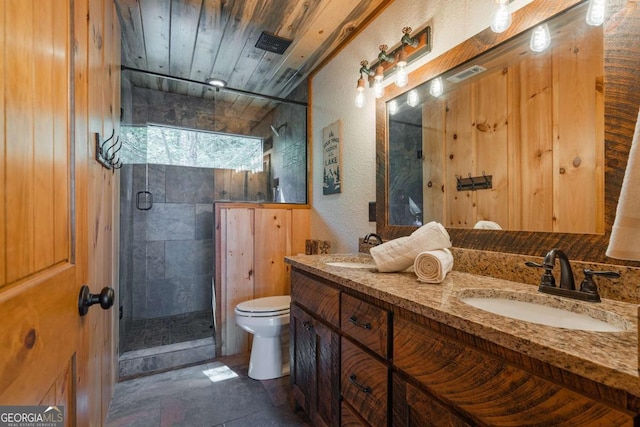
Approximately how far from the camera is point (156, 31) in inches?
Answer: 79.5

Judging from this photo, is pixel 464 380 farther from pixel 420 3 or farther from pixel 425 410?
pixel 420 3

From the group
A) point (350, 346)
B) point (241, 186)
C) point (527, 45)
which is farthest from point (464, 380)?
point (241, 186)

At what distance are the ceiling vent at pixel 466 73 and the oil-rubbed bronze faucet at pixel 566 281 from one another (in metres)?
0.84

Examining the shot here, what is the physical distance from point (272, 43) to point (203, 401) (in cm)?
251

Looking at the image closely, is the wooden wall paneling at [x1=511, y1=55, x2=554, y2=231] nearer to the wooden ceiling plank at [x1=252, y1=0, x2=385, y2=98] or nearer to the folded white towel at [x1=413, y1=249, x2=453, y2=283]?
the folded white towel at [x1=413, y1=249, x2=453, y2=283]

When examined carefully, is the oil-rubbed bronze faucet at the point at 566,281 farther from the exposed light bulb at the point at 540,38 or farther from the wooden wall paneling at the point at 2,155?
the wooden wall paneling at the point at 2,155

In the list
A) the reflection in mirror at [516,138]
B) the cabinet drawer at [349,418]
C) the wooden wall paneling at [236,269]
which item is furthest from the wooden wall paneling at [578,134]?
the wooden wall paneling at [236,269]

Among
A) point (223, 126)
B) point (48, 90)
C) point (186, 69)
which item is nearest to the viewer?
point (48, 90)

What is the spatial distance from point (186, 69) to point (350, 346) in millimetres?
2728

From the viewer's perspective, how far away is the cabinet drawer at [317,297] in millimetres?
1203

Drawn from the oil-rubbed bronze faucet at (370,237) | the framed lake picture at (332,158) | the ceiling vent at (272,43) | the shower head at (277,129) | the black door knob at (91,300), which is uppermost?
the ceiling vent at (272,43)

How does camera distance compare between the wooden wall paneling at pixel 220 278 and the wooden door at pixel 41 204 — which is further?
the wooden wall paneling at pixel 220 278

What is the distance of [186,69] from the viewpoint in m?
2.59

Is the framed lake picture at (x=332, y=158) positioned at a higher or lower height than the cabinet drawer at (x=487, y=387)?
higher
